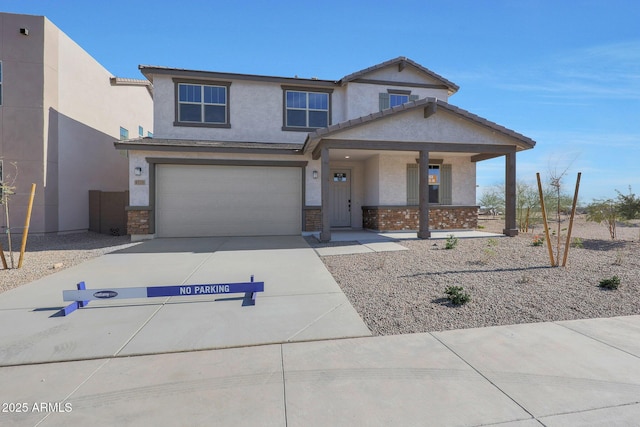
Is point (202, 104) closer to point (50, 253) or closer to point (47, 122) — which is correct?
point (47, 122)

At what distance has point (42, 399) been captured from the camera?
2.50 metres

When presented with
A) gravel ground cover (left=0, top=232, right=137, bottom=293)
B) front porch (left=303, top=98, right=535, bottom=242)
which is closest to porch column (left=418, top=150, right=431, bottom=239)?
front porch (left=303, top=98, right=535, bottom=242)

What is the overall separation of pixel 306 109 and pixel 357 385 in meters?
12.7

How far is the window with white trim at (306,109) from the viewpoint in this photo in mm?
13570

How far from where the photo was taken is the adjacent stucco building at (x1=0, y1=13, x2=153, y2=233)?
11.9 metres

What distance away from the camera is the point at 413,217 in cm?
1323

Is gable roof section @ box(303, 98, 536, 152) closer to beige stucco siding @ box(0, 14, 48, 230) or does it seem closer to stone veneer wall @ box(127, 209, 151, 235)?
stone veneer wall @ box(127, 209, 151, 235)

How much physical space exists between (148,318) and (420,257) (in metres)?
6.20

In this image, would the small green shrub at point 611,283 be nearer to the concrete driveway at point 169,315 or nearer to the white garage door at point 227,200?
the concrete driveway at point 169,315

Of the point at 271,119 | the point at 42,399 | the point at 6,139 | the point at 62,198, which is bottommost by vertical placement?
the point at 42,399

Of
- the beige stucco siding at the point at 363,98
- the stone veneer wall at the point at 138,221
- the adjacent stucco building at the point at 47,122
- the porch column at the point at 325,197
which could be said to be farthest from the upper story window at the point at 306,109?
the adjacent stucco building at the point at 47,122

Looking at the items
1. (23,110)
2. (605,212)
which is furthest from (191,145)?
(605,212)

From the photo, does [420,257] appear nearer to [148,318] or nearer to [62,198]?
[148,318]

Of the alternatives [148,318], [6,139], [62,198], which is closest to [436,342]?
[148,318]
